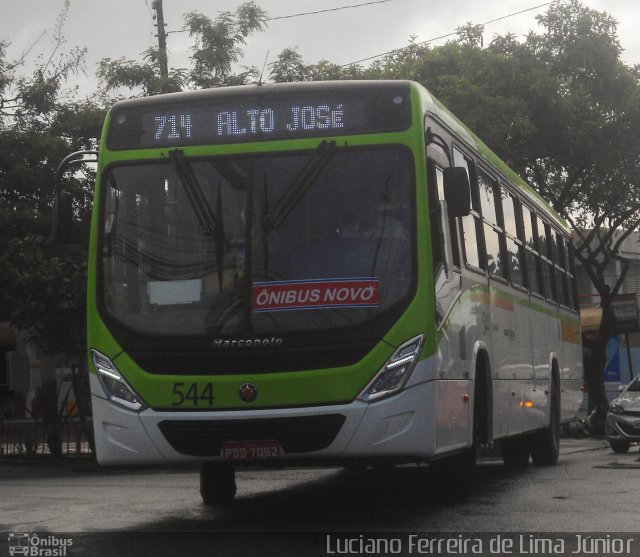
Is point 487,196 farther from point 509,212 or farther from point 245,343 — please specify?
point 245,343

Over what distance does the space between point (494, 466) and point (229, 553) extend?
9.76 metres

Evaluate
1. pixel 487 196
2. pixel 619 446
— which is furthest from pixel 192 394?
pixel 619 446

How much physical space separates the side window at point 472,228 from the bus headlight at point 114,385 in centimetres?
315

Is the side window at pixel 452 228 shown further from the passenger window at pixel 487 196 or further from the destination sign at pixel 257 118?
the passenger window at pixel 487 196

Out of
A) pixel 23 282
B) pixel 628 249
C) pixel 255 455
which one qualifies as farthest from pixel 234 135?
pixel 628 249

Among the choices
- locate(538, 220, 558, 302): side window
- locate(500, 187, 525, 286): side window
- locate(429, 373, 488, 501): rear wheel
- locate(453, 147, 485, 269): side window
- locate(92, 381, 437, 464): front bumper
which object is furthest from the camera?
locate(538, 220, 558, 302): side window

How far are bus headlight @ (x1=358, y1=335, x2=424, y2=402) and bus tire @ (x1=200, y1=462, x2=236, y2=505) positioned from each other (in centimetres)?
304

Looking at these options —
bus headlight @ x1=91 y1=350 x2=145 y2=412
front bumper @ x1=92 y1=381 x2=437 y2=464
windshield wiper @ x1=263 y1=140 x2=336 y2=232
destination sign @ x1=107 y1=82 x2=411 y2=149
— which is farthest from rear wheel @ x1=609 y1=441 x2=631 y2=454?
bus headlight @ x1=91 y1=350 x2=145 y2=412

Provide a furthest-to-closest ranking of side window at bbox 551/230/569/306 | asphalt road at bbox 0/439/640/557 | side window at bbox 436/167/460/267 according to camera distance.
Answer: side window at bbox 551/230/569/306
side window at bbox 436/167/460/267
asphalt road at bbox 0/439/640/557

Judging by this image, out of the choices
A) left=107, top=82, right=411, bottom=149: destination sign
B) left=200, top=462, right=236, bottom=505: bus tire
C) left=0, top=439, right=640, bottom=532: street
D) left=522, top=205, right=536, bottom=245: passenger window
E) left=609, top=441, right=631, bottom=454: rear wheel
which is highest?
left=107, top=82, right=411, bottom=149: destination sign

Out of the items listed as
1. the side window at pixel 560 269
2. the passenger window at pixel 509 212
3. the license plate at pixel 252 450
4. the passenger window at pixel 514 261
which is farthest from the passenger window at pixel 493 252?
the side window at pixel 560 269

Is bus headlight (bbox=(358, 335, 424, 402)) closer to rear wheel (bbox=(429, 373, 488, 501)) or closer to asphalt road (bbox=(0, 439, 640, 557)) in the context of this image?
asphalt road (bbox=(0, 439, 640, 557))

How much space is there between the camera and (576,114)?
92.5ft

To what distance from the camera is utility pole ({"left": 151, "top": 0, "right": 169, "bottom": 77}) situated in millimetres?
27359
